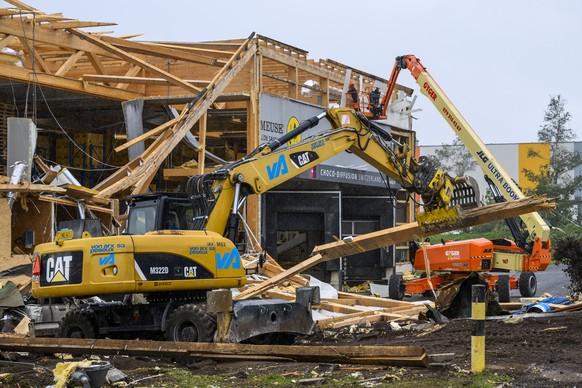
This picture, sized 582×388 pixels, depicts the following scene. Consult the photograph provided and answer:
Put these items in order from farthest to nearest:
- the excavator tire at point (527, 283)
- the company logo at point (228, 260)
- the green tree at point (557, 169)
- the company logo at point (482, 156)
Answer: the green tree at point (557, 169) → the excavator tire at point (527, 283) → the company logo at point (482, 156) → the company logo at point (228, 260)

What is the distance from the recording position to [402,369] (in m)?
10.0

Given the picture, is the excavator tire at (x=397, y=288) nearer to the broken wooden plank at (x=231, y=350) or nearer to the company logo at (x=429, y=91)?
the company logo at (x=429, y=91)

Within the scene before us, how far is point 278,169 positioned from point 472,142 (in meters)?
11.4

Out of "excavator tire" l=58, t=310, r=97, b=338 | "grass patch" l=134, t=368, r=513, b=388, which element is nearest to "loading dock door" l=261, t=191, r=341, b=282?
"excavator tire" l=58, t=310, r=97, b=338

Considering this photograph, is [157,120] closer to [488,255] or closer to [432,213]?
[488,255]

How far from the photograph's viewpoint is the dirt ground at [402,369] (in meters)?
9.49

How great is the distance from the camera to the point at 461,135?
86.6 ft

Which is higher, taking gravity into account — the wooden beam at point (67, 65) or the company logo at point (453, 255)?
the wooden beam at point (67, 65)

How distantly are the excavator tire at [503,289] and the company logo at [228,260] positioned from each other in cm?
1225

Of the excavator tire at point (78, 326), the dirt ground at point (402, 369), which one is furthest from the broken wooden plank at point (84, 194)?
the dirt ground at point (402, 369)

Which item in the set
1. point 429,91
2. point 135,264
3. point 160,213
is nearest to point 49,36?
point 429,91

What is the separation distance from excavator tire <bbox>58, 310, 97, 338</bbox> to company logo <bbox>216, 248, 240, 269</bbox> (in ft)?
7.75

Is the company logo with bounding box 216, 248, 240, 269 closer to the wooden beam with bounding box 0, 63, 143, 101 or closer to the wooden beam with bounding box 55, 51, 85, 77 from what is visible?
the wooden beam with bounding box 0, 63, 143, 101

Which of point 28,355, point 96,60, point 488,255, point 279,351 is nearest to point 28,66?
point 96,60
